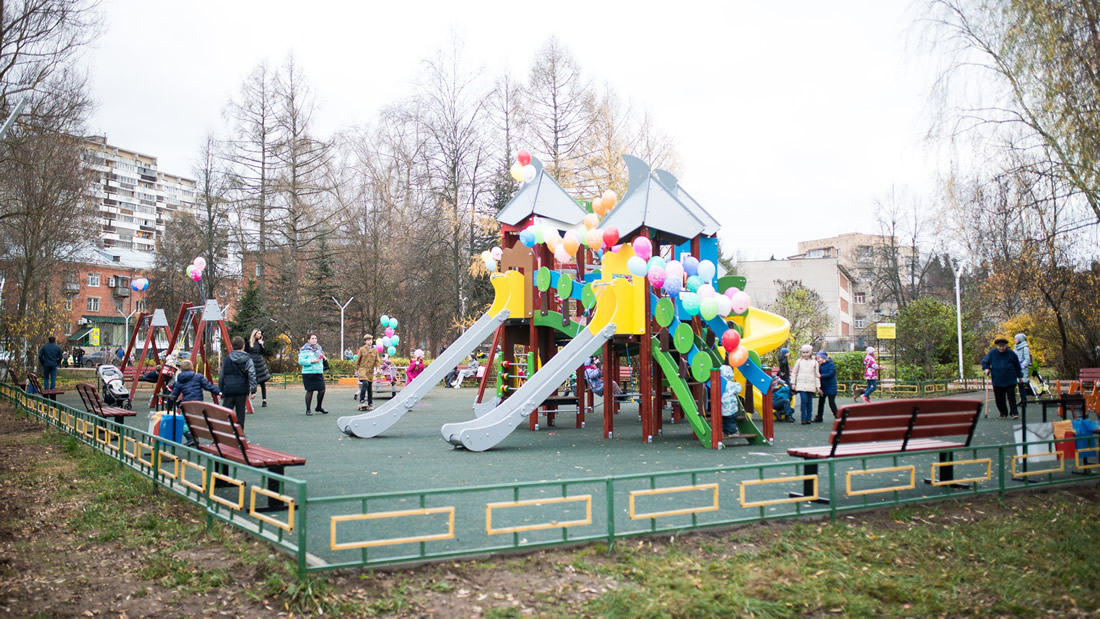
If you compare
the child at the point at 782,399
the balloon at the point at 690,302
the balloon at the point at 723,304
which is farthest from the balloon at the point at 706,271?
the child at the point at 782,399

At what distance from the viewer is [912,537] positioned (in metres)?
5.96

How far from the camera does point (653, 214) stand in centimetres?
1209

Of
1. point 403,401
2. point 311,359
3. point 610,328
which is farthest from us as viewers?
point 311,359

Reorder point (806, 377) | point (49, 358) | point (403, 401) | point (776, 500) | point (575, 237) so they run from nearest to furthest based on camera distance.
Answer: point (776, 500), point (575, 237), point (403, 401), point (806, 377), point (49, 358)

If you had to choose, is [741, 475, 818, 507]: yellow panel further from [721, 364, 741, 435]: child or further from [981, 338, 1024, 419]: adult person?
[981, 338, 1024, 419]: adult person

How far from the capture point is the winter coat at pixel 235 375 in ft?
36.0

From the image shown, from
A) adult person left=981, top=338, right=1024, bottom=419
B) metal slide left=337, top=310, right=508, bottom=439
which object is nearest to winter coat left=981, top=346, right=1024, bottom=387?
adult person left=981, top=338, right=1024, bottom=419

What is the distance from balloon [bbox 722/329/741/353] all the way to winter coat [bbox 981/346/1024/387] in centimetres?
701

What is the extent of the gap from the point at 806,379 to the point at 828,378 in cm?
96

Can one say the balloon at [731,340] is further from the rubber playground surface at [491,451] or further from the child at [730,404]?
the rubber playground surface at [491,451]

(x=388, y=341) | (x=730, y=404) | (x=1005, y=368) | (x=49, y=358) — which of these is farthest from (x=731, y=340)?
(x=49, y=358)

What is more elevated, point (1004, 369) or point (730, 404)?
point (1004, 369)

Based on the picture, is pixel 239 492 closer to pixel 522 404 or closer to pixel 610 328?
pixel 522 404

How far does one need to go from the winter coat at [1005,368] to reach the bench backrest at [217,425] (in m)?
13.7
